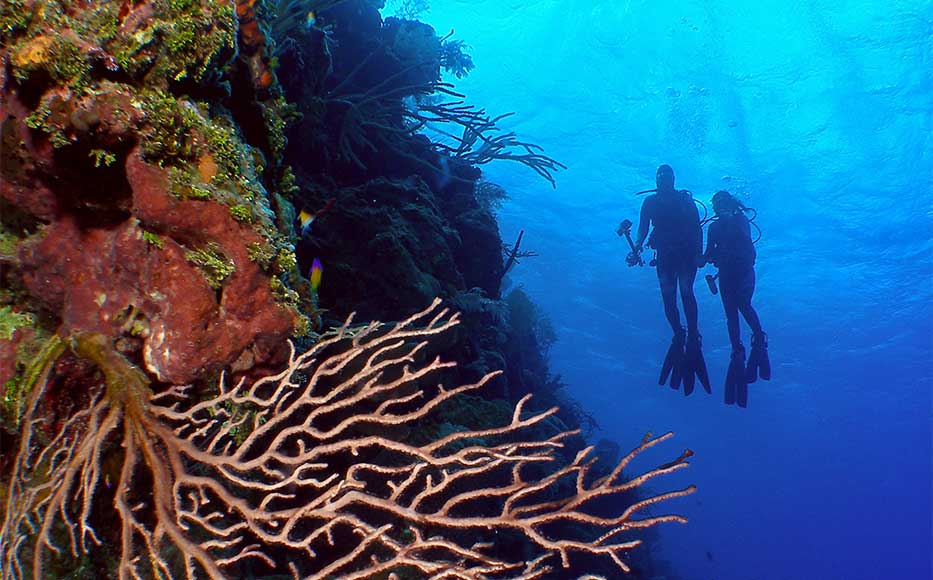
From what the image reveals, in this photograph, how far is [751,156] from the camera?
2020cm

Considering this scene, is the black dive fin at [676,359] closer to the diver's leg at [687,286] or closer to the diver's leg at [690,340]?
the diver's leg at [690,340]

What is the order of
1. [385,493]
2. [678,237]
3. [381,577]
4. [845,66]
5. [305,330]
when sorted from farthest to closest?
[845,66], [678,237], [385,493], [381,577], [305,330]

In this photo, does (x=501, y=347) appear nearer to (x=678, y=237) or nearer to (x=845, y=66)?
(x=678, y=237)

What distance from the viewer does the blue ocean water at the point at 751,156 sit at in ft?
53.4

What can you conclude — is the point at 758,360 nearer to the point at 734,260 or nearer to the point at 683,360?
the point at 683,360

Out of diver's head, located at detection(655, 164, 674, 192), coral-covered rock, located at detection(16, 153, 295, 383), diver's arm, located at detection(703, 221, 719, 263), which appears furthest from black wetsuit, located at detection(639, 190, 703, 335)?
coral-covered rock, located at detection(16, 153, 295, 383)

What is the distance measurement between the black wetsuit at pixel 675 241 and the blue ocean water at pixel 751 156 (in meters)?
8.78

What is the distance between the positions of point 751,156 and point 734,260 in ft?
38.4

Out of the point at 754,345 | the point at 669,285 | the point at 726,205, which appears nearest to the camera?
the point at 754,345

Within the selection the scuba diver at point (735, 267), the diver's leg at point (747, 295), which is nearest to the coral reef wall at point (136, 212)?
the scuba diver at point (735, 267)

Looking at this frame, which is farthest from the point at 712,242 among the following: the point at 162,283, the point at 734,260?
the point at 162,283

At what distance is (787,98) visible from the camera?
703 inches

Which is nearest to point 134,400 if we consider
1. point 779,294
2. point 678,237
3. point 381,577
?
point 381,577

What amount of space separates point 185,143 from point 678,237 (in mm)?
10941
